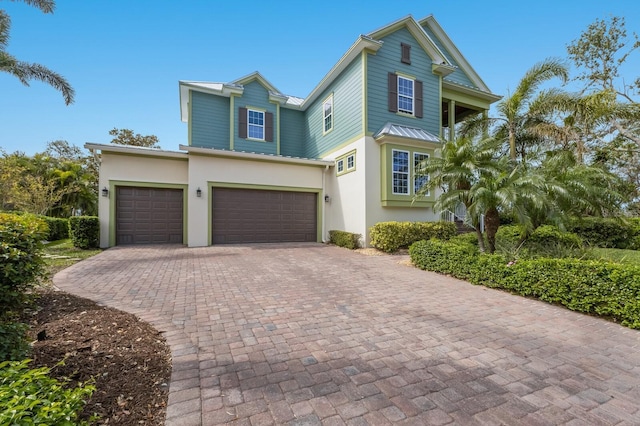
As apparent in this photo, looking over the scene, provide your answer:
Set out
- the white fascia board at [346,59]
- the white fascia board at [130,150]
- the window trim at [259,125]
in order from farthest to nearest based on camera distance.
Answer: the window trim at [259,125] < the white fascia board at [346,59] < the white fascia board at [130,150]

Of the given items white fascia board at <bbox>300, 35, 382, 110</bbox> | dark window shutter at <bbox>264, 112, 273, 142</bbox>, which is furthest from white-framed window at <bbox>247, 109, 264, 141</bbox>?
white fascia board at <bbox>300, 35, 382, 110</bbox>

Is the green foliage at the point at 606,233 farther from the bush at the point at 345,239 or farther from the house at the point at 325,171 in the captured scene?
the bush at the point at 345,239

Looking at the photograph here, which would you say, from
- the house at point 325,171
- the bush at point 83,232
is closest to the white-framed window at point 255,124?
the house at point 325,171

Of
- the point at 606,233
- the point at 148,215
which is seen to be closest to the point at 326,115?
the point at 148,215

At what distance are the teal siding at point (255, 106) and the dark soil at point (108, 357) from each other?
12.0 meters

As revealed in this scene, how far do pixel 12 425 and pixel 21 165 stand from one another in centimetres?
2301

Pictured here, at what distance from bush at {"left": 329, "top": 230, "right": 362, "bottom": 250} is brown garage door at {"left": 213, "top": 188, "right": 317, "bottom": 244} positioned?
1309mm

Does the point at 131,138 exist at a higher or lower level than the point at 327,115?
higher

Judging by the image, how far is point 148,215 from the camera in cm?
1169

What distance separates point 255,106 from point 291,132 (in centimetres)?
245

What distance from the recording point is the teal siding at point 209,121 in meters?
14.6

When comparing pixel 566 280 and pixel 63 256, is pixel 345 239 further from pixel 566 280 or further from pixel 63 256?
pixel 63 256

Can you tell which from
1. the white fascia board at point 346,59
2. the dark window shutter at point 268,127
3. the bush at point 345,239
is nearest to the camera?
the white fascia board at point 346,59

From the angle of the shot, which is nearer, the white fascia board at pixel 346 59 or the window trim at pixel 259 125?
the white fascia board at pixel 346 59
